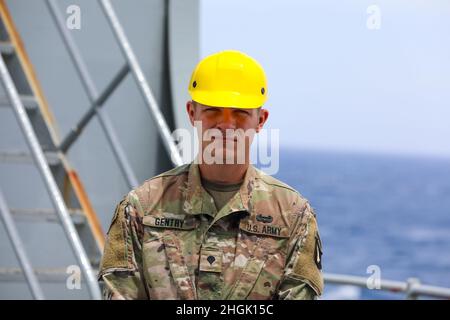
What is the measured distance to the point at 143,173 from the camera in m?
5.80

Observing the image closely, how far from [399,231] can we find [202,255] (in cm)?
6977

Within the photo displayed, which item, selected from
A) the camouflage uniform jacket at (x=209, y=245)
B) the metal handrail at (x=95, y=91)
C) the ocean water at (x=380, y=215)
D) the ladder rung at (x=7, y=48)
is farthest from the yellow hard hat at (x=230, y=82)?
the ocean water at (x=380, y=215)

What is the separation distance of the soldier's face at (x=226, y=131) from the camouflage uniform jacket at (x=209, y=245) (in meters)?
0.10

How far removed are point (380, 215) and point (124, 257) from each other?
7393 cm

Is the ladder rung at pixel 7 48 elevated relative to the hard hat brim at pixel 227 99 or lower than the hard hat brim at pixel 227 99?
lower

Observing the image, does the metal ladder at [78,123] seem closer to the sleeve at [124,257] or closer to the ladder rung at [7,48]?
the ladder rung at [7,48]

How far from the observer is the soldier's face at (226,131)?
2.42 metres

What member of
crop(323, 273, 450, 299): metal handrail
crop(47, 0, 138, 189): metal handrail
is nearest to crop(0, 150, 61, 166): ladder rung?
crop(47, 0, 138, 189): metal handrail

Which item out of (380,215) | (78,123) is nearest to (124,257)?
(78,123)

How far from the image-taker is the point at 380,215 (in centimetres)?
7538

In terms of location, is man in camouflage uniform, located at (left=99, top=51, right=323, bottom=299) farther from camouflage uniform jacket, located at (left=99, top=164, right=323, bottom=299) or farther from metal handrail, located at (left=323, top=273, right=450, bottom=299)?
metal handrail, located at (left=323, top=273, right=450, bottom=299)
